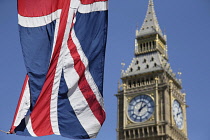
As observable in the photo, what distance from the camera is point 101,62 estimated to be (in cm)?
1847

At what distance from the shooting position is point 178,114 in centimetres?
7838

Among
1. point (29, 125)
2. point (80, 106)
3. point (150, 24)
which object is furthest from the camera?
point (150, 24)

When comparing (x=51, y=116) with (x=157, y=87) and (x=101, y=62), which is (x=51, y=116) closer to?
(x=101, y=62)

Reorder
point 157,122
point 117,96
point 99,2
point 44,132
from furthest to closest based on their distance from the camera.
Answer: point 117,96 → point 157,122 → point 99,2 → point 44,132

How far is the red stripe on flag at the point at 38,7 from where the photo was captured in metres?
19.1

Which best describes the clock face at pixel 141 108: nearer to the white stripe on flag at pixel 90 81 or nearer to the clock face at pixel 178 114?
the clock face at pixel 178 114

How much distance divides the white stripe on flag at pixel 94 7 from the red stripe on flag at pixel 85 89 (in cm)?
144

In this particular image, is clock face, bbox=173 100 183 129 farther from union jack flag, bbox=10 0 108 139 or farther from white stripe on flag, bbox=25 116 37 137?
white stripe on flag, bbox=25 116 37 137

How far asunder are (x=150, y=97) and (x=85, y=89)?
57920 millimetres

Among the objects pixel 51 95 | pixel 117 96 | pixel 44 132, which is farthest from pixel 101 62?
pixel 117 96

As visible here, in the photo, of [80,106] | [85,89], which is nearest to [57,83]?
[85,89]

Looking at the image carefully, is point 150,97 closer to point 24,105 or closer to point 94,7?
point 94,7

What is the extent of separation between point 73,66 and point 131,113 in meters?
58.4

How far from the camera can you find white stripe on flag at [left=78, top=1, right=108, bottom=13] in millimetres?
19047
